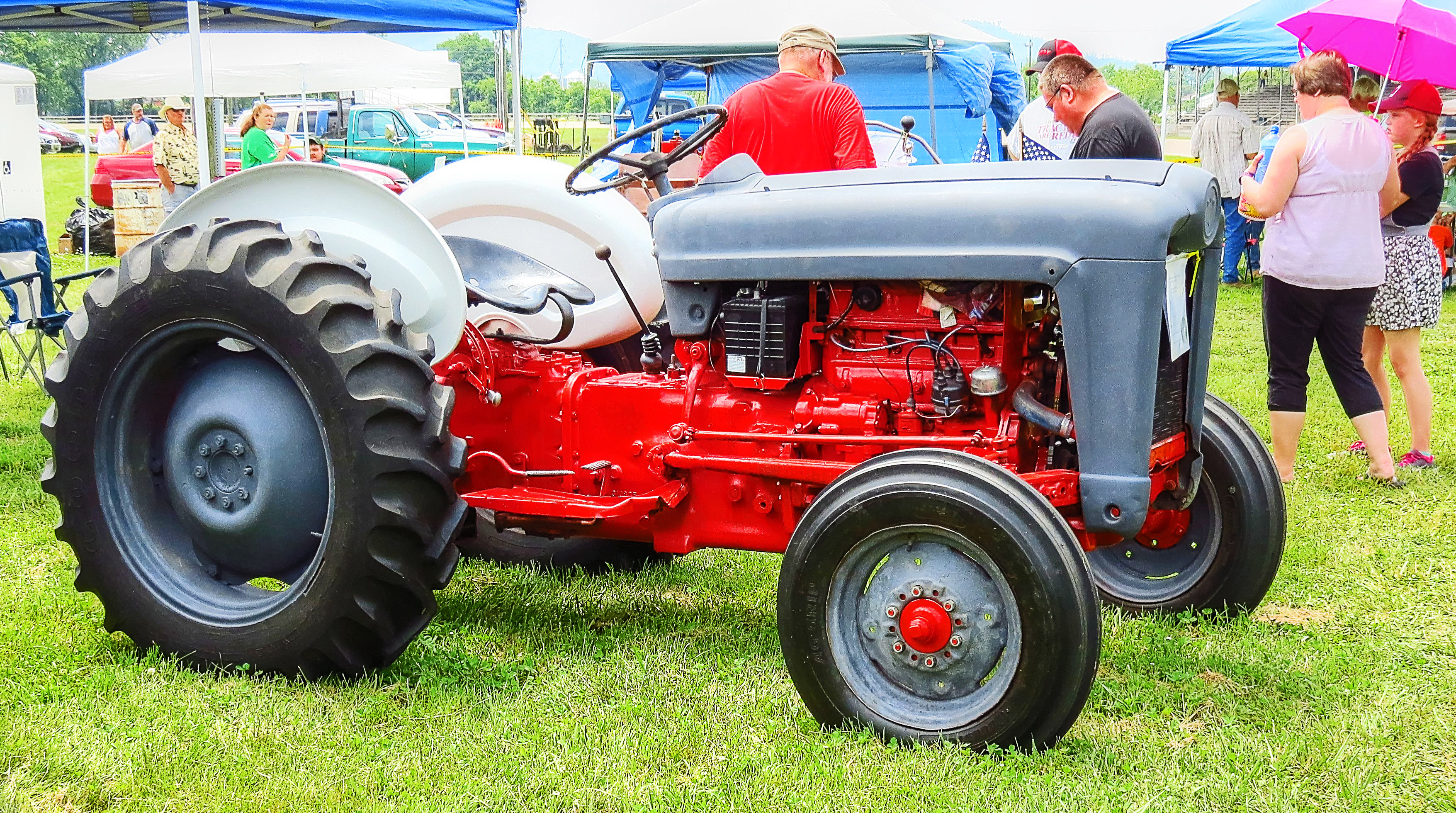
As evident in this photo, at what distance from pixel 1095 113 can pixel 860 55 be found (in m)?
9.18

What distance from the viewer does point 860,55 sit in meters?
13.5

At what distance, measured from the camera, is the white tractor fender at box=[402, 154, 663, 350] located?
4156 mm

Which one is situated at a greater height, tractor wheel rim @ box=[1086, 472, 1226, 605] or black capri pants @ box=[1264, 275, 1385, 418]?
black capri pants @ box=[1264, 275, 1385, 418]

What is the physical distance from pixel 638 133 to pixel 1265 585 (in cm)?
223

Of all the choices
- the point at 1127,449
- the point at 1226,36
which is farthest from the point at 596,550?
the point at 1226,36

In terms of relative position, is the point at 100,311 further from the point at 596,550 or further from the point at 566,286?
the point at 596,550

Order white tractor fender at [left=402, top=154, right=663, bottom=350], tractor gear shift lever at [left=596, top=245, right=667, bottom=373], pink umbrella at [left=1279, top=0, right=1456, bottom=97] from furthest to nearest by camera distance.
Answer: pink umbrella at [left=1279, top=0, right=1456, bottom=97] < white tractor fender at [left=402, top=154, right=663, bottom=350] < tractor gear shift lever at [left=596, top=245, right=667, bottom=373]

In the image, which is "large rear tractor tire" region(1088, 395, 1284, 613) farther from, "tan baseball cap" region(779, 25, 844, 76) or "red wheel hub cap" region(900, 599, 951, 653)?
"tan baseball cap" region(779, 25, 844, 76)

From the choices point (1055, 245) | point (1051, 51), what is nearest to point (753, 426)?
point (1055, 245)

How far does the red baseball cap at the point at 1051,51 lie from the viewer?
495 cm

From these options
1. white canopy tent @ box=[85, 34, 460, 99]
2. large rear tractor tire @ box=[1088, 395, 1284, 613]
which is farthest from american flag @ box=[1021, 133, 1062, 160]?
white canopy tent @ box=[85, 34, 460, 99]

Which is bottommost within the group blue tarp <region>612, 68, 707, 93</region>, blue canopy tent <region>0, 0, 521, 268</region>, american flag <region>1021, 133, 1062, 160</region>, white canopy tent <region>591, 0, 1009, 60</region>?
american flag <region>1021, 133, 1062, 160</region>

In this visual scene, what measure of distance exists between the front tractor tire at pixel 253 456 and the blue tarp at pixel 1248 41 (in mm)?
11886

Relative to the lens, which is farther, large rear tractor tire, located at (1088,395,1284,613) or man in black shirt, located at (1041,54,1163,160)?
man in black shirt, located at (1041,54,1163,160)
